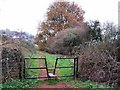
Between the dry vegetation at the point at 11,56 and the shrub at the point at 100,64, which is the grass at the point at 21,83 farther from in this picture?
the shrub at the point at 100,64

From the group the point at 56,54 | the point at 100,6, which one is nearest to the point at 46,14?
the point at 56,54

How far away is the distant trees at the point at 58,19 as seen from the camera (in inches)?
453

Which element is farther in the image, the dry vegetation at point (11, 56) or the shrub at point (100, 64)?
the shrub at point (100, 64)

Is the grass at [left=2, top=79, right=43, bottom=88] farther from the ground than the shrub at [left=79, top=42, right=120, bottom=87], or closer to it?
closer to it

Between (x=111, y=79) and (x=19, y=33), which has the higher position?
(x=19, y=33)

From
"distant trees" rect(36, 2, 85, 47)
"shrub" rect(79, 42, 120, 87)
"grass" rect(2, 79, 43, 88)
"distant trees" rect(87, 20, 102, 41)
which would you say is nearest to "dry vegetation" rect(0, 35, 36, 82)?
"grass" rect(2, 79, 43, 88)

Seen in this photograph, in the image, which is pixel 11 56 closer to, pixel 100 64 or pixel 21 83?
pixel 21 83

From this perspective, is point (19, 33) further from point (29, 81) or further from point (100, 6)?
point (100, 6)

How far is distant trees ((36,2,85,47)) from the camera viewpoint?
37.7ft

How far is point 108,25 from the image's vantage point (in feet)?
25.6

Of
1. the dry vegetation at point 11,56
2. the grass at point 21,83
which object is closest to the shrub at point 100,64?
the grass at point 21,83

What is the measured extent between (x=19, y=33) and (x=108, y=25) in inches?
111

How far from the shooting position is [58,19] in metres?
12.0

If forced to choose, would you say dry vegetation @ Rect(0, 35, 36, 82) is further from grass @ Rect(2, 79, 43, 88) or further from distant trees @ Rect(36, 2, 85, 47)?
distant trees @ Rect(36, 2, 85, 47)
